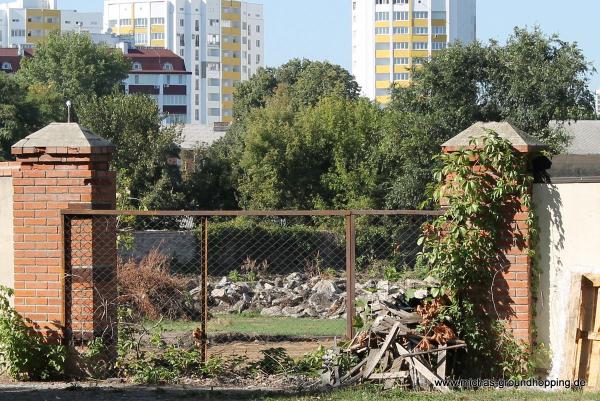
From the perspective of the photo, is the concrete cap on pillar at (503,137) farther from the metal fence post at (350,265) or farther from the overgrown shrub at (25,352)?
the overgrown shrub at (25,352)

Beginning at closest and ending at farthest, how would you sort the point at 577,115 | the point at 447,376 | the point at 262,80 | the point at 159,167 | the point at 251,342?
1. the point at 447,376
2. the point at 251,342
3. the point at 577,115
4. the point at 159,167
5. the point at 262,80

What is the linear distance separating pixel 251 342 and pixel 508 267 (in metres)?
7.77

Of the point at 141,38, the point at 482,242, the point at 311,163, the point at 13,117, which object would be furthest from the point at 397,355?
the point at 141,38

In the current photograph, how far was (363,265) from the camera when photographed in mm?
32594

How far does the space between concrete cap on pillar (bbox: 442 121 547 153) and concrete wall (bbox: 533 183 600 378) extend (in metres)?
0.40

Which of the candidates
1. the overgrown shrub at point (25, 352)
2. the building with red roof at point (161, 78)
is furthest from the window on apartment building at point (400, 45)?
the overgrown shrub at point (25, 352)

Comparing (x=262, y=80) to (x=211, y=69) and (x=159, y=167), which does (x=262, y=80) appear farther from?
(x=211, y=69)

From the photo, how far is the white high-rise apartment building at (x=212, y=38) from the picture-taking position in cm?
17912

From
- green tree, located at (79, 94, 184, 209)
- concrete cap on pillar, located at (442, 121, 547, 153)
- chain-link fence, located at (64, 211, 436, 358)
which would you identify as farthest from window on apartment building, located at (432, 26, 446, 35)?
concrete cap on pillar, located at (442, 121, 547, 153)

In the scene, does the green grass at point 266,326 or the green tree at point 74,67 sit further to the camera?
the green tree at point 74,67

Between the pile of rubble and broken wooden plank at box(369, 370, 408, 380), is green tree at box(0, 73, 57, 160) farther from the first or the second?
broken wooden plank at box(369, 370, 408, 380)

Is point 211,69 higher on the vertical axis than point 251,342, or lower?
higher

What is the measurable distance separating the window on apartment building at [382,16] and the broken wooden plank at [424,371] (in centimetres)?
15489

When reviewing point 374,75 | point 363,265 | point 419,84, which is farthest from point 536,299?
point 374,75
